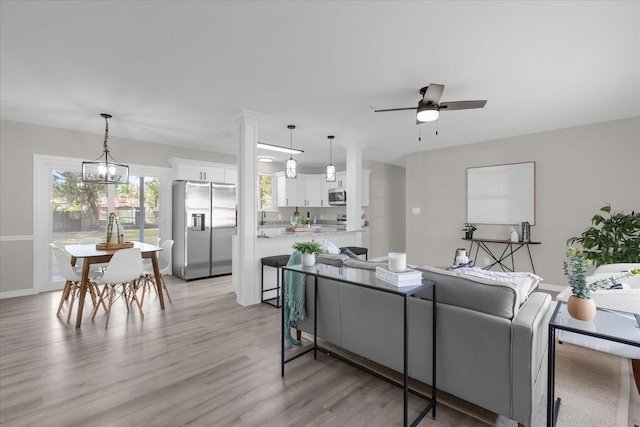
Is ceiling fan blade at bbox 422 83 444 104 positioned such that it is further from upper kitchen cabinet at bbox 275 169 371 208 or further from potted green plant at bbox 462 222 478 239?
upper kitchen cabinet at bbox 275 169 371 208

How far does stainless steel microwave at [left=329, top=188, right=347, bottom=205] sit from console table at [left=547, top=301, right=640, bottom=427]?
5.37m

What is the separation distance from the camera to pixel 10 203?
438 cm

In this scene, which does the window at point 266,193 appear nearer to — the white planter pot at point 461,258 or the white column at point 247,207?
the white column at point 247,207

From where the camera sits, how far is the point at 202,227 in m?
5.50

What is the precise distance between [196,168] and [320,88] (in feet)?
11.9

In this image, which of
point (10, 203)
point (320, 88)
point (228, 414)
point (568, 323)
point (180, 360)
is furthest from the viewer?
point (10, 203)

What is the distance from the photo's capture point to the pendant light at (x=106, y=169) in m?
4.13

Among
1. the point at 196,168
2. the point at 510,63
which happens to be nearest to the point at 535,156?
the point at 510,63

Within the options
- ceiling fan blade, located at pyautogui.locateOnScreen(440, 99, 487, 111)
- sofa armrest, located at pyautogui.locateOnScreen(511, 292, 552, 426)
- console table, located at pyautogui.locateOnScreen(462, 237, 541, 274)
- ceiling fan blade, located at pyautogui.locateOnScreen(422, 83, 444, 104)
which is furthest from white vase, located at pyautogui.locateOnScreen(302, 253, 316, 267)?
console table, located at pyautogui.locateOnScreen(462, 237, 541, 274)

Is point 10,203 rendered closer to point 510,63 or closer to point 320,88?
point 320,88

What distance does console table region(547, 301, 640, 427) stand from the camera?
1.36m

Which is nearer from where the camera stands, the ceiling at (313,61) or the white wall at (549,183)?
the ceiling at (313,61)

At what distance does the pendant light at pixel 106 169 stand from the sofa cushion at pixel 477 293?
14.2ft

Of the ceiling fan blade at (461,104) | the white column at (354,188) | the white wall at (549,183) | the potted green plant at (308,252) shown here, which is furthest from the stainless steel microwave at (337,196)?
the potted green plant at (308,252)
